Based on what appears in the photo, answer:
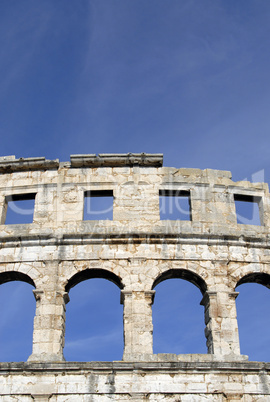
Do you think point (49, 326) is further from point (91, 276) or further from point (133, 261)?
point (133, 261)

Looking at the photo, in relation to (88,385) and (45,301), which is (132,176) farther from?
(88,385)

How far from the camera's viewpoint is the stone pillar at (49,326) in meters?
13.9

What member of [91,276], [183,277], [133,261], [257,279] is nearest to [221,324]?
[183,277]

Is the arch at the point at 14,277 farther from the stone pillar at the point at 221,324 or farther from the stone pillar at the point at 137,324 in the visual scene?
the stone pillar at the point at 221,324

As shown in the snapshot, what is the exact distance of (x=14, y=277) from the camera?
15.8 meters

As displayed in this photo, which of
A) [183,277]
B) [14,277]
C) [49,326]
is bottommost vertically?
[49,326]

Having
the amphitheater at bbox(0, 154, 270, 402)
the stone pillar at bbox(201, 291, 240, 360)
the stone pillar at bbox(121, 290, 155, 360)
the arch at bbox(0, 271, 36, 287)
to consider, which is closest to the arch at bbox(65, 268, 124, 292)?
the amphitheater at bbox(0, 154, 270, 402)

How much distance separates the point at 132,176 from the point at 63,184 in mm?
2007

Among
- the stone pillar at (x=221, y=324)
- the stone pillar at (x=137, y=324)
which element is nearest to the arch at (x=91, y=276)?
the stone pillar at (x=137, y=324)

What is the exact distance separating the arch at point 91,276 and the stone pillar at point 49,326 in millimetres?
→ 437

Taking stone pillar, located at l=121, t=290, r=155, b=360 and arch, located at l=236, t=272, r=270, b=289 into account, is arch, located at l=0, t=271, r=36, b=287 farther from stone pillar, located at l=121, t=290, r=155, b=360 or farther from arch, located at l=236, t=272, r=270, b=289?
arch, located at l=236, t=272, r=270, b=289

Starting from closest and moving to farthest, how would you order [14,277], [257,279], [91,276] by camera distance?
1. [91,276]
2. [14,277]
3. [257,279]

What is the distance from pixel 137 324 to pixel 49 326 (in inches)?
85.5

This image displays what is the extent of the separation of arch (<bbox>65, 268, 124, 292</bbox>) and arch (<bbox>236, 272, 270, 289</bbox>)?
10.7 ft
